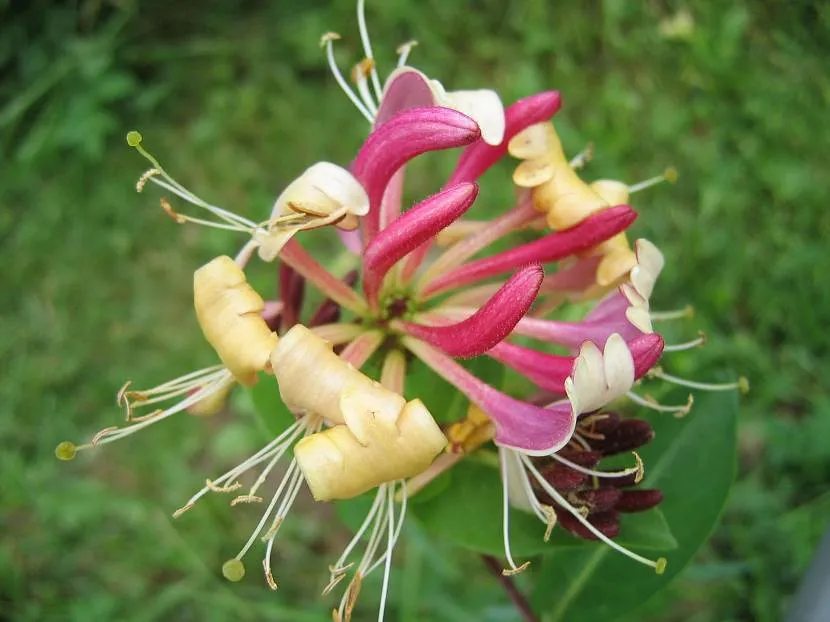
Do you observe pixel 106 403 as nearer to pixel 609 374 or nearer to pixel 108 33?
pixel 108 33

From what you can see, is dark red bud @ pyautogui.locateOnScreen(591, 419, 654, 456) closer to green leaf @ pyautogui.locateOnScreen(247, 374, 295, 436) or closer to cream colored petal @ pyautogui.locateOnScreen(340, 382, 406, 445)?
cream colored petal @ pyautogui.locateOnScreen(340, 382, 406, 445)

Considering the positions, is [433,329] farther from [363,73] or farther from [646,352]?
[363,73]

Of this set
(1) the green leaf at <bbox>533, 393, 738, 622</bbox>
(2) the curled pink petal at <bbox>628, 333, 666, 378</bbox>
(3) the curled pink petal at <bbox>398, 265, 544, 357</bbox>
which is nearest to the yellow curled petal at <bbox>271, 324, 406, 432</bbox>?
(3) the curled pink petal at <bbox>398, 265, 544, 357</bbox>

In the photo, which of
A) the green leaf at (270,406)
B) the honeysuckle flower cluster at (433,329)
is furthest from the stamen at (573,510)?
the green leaf at (270,406)

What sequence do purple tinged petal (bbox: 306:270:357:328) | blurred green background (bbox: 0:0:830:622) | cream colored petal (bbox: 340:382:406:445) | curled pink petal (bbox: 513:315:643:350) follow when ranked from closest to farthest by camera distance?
cream colored petal (bbox: 340:382:406:445) < curled pink petal (bbox: 513:315:643:350) < purple tinged petal (bbox: 306:270:357:328) < blurred green background (bbox: 0:0:830:622)

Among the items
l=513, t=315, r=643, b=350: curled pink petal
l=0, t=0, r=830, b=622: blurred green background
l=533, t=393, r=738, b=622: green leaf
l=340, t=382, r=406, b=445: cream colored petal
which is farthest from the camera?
l=0, t=0, r=830, b=622: blurred green background

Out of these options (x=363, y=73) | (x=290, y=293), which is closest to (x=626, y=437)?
(x=290, y=293)
